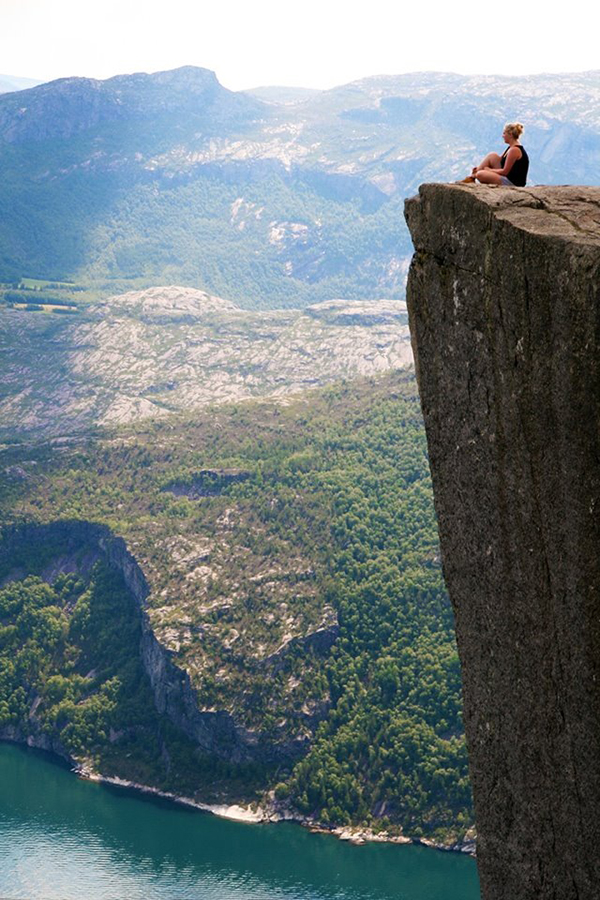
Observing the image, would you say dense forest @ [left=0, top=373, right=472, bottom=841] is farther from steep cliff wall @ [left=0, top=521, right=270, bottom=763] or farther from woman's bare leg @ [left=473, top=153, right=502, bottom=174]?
woman's bare leg @ [left=473, top=153, right=502, bottom=174]

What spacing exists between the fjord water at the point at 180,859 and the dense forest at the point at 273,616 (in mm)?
5281

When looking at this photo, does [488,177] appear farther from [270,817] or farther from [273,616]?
[273,616]

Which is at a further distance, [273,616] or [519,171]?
[273,616]

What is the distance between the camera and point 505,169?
10.1 meters

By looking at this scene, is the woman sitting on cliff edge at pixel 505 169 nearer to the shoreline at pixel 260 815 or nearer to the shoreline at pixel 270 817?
the shoreline at pixel 260 815

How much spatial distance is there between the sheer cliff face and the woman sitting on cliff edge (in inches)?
26.9

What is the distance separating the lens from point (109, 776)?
352ft

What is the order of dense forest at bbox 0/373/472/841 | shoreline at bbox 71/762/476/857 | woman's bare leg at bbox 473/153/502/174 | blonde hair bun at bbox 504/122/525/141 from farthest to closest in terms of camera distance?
dense forest at bbox 0/373/472/841 < shoreline at bbox 71/762/476/857 < blonde hair bun at bbox 504/122/525/141 < woman's bare leg at bbox 473/153/502/174

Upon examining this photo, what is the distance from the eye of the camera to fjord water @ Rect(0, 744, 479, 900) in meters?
78.5

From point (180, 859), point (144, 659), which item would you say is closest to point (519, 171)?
point (180, 859)

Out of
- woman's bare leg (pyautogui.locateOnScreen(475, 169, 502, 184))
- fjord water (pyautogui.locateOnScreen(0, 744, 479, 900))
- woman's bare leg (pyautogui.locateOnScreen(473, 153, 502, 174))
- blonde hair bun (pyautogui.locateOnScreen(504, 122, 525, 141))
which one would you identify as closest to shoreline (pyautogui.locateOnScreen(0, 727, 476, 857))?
fjord water (pyautogui.locateOnScreen(0, 744, 479, 900))

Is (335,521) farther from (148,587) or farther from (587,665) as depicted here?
(587,665)

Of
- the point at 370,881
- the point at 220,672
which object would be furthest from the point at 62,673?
the point at 370,881

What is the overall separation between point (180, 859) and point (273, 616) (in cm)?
3019
